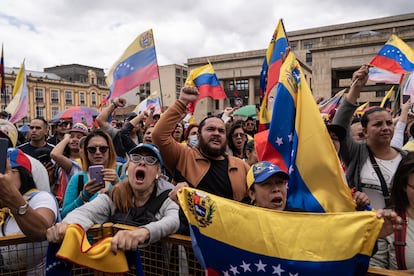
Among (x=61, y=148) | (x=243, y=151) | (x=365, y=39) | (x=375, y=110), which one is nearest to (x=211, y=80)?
(x=243, y=151)

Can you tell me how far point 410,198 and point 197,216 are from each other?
5.04ft

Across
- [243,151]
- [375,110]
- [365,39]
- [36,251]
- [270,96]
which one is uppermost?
[365,39]

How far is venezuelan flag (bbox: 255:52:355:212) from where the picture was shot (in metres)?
2.70

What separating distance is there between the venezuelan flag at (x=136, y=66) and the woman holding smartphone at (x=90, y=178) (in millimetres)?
3857

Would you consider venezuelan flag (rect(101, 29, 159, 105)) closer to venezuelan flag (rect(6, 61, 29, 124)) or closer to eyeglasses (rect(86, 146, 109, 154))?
eyeglasses (rect(86, 146, 109, 154))

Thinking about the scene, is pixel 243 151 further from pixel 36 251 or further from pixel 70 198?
pixel 36 251

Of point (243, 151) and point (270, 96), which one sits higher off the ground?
point (270, 96)

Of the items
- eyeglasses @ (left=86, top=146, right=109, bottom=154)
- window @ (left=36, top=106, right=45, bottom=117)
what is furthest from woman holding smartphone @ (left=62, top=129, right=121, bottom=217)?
window @ (left=36, top=106, right=45, bottom=117)

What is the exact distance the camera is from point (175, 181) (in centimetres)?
381

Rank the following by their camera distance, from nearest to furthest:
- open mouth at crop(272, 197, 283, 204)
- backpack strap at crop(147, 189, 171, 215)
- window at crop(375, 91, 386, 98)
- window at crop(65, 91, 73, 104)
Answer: open mouth at crop(272, 197, 283, 204) → backpack strap at crop(147, 189, 171, 215) → window at crop(375, 91, 386, 98) → window at crop(65, 91, 73, 104)

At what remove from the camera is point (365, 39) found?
32.7m

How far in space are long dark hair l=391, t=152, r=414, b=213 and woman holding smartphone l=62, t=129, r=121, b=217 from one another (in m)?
2.39

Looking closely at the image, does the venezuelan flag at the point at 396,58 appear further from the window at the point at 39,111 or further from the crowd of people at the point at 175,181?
the window at the point at 39,111

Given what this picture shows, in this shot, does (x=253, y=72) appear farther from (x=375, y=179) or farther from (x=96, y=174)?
(x=96, y=174)
